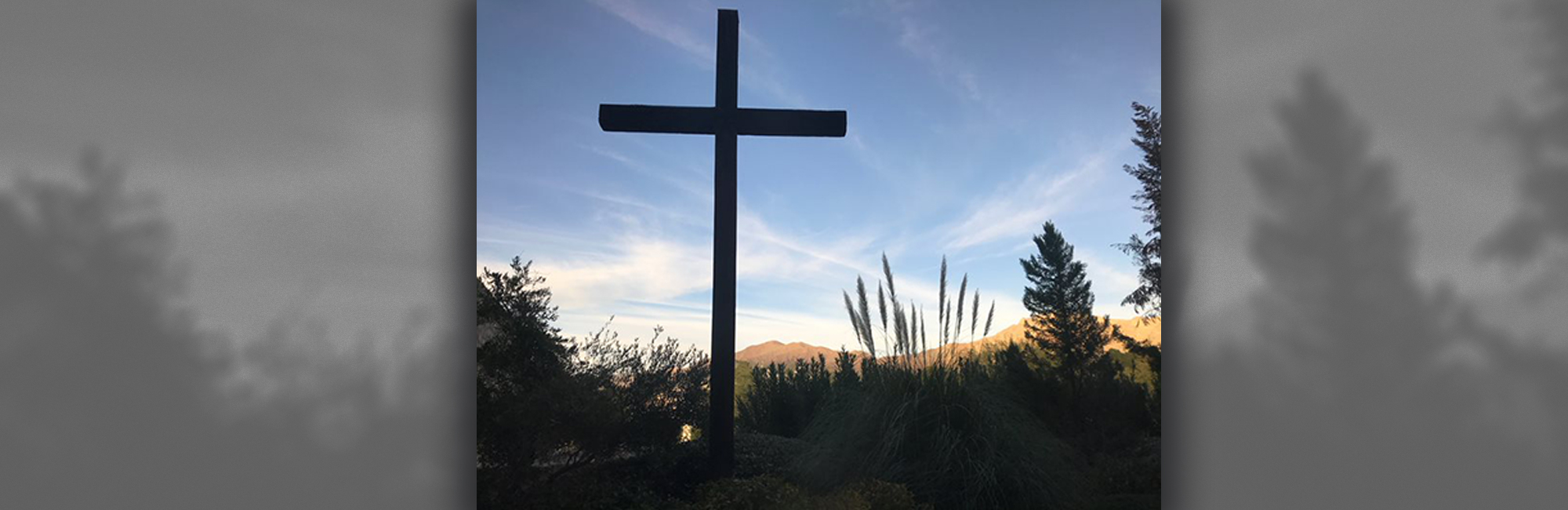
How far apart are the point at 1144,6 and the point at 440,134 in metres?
1.92

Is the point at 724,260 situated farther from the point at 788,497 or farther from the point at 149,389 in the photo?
the point at 149,389

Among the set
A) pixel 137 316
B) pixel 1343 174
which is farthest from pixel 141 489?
pixel 1343 174

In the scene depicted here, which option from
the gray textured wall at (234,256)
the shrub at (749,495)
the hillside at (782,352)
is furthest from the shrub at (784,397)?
the gray textured wall at (234,256)

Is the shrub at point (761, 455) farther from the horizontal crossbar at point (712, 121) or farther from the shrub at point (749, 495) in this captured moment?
the horizontal crossbar at point (712, 121)

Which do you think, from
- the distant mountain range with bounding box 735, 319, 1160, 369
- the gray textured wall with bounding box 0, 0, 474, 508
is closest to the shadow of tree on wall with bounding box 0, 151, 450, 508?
the gray textured wall with bounding box 0, 0, 474, 508

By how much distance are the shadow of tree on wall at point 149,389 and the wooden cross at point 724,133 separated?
728mm

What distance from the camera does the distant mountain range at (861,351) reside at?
2.28m

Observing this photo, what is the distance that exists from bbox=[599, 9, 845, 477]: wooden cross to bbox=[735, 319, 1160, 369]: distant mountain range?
0.07 meters

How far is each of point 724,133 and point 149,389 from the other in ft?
4.99

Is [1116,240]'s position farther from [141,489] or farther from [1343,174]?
[141,489]

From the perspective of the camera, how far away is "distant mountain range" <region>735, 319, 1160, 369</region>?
2283 millimetres

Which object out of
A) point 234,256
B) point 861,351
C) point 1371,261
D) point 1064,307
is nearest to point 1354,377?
point 1371,261

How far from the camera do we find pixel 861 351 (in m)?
2.31

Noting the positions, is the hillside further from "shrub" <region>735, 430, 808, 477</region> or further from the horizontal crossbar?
the horizontal crossbar
